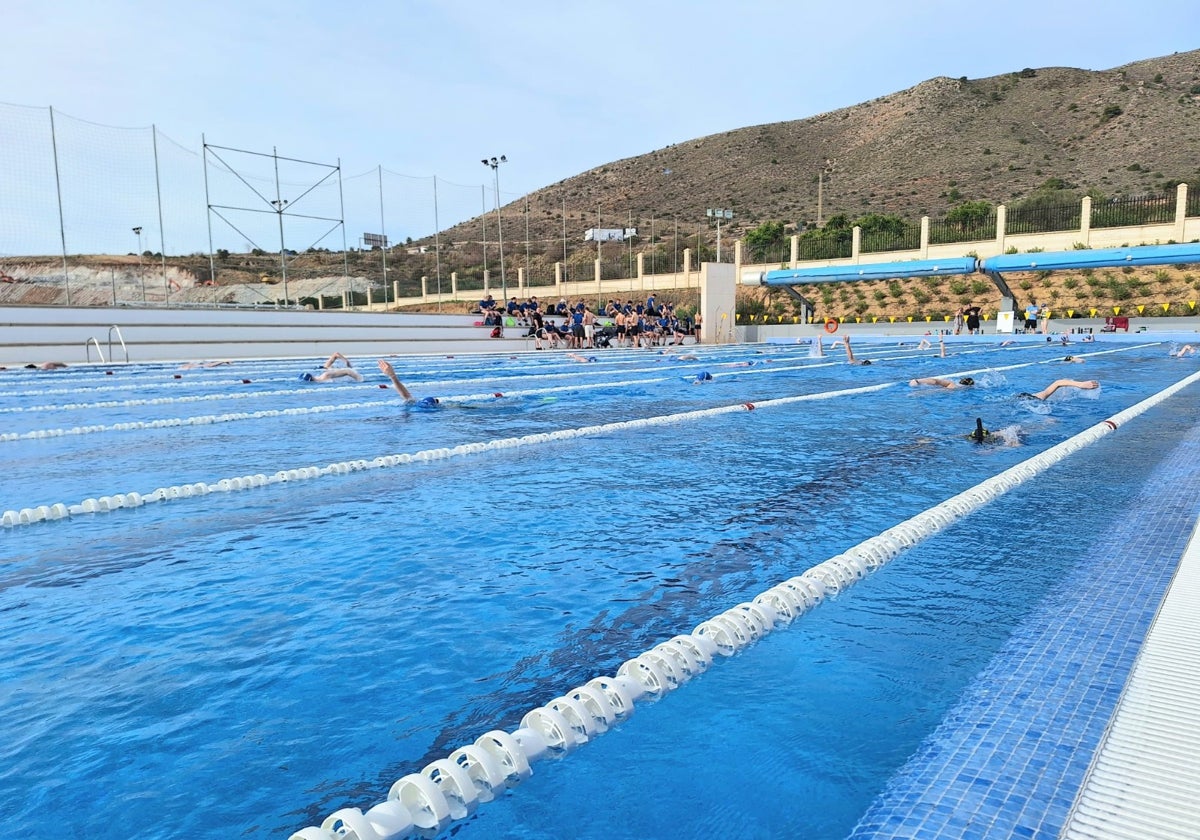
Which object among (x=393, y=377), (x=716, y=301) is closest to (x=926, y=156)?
(x=716, y=301)

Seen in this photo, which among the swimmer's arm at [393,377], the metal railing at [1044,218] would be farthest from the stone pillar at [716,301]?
the swimmer's arm at [393,377]

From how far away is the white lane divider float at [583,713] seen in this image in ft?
5.06

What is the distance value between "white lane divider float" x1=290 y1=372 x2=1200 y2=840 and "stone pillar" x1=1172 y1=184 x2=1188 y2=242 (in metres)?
28.7

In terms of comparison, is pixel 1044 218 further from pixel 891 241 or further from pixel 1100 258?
pixel 1100 258

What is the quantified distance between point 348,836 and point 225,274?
21.0 m

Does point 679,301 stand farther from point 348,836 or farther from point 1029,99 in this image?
point 1029,99

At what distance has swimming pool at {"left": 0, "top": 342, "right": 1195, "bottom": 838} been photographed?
5.76ft

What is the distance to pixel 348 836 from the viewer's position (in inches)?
57.6

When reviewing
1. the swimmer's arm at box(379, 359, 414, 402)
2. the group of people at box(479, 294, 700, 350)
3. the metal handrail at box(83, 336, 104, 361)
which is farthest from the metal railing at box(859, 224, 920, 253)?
the swimmer's arm at box(379, 359, 414, 402)

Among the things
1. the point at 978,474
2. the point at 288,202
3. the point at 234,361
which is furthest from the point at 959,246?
the point at 978,474

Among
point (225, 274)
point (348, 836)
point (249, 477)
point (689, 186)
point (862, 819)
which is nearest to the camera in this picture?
point (348, 836)

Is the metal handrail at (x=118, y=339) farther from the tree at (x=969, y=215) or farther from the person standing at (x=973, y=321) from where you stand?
the tree at (x=969, y=215)

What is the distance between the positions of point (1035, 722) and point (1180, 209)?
3043cm

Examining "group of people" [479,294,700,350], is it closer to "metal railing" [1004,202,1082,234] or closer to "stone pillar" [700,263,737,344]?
"stone pillar" [700,263,737,344]
